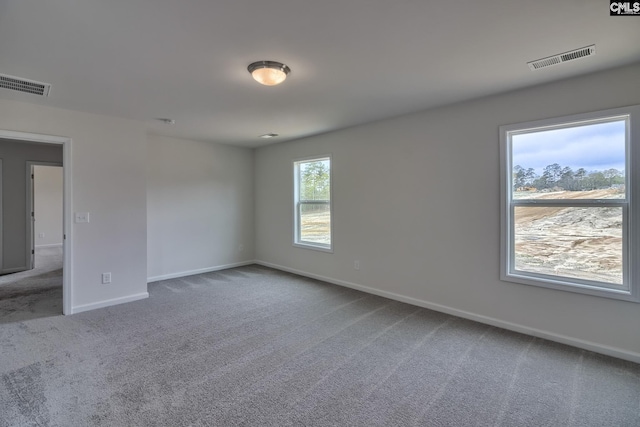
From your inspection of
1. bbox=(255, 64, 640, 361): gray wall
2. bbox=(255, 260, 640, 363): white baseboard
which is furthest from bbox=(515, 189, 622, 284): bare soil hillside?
bbox=(255, 260, 640, 363): white baseboard

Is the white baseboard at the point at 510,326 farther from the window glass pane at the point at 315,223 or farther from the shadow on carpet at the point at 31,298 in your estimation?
the shadow on carpet at the point at 31,298

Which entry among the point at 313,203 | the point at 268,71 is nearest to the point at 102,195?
the point at 268,71

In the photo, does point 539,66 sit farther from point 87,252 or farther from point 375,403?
point 87,252

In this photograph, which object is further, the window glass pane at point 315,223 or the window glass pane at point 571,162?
the window glass pane at point 315,223

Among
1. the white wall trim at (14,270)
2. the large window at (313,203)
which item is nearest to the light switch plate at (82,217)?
the large window at (313,203)

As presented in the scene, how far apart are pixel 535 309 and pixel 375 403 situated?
6.77 ft

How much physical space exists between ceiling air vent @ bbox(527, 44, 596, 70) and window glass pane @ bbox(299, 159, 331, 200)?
3072mm

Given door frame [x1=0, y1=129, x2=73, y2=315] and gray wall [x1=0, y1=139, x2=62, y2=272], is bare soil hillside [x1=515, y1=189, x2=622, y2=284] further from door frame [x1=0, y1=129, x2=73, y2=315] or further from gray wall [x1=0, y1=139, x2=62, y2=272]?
gray wall [x1=0, y1=139, x2=62, y2=272]

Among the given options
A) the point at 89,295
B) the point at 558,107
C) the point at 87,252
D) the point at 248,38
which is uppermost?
the point at 248,38

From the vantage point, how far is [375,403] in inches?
79.4

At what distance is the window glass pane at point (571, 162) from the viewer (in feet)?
8.70

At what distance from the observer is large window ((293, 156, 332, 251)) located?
5.14m

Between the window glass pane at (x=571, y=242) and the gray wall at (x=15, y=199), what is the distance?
27.1 feet

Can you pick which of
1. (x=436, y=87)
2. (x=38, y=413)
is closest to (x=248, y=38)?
(x=436, y=87)
